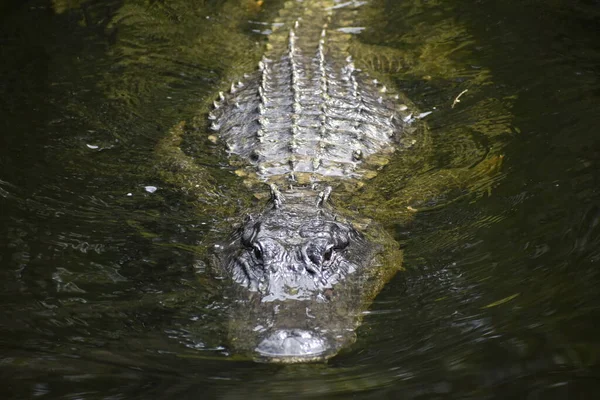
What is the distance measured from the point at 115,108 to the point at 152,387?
14.0 feet

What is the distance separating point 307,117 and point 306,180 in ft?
3.26

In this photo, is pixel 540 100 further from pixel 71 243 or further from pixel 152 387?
pixel 152 387

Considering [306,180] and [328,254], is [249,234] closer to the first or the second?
[328,254]

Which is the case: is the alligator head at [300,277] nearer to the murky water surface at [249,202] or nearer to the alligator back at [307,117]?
the murky water surface at [249,202]

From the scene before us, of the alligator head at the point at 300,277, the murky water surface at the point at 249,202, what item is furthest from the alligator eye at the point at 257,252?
the murky water surface at the point at 249,202

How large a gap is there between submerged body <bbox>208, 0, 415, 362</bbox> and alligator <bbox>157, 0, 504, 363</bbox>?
10 millimetres

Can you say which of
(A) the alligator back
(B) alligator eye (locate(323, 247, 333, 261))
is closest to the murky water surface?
(A) the alligator back

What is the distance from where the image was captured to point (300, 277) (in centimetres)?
436

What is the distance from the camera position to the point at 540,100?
6789 millimetres

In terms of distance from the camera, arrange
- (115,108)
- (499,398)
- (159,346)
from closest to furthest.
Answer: (499,398) < (159,346) < (115,108)

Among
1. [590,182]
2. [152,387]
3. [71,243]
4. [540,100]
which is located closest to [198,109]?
[71,243]

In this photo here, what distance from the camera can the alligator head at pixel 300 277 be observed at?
3.73 m

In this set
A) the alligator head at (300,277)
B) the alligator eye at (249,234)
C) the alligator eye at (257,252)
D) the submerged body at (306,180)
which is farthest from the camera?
the alligator eye at (249,234)

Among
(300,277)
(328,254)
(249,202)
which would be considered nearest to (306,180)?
(249,202)
